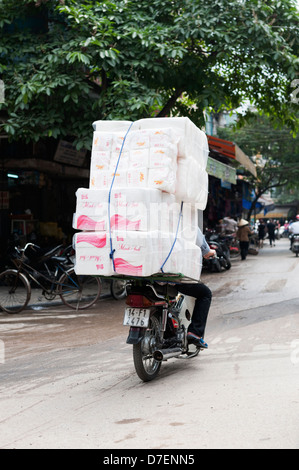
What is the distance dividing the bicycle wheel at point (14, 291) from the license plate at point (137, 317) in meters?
4.75

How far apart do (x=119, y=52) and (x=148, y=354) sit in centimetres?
641

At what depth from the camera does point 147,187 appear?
16.2ft

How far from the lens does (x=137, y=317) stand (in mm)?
5031

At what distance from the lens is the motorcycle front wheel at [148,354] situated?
4.98 meters

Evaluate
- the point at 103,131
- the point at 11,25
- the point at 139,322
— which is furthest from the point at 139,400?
the point at 11,25

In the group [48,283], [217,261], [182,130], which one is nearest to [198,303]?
[182,130]

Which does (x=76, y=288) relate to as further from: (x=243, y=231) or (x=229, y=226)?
(x=229, y=226)

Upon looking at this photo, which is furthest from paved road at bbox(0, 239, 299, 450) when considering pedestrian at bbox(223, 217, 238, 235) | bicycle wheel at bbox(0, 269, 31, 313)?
pedestrian at bbox(223, 217, 238, 235)

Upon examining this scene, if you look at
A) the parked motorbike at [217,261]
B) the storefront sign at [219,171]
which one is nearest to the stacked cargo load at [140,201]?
the storefront sign at [219,171]

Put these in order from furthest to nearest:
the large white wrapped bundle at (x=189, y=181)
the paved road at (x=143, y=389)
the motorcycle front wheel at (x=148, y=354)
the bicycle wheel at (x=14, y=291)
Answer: the bicycle wheel at (x=14, y=291) → the large white wrapped bundle at (x=189, y=181) → the motorcycle front wheel at (x=148, y=354) → the paved road at (x=143, y=389)

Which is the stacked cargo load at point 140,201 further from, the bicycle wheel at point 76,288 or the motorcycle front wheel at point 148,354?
the bicycle wheel at point 76,288

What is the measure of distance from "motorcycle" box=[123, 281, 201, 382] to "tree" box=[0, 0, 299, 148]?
4.92 m

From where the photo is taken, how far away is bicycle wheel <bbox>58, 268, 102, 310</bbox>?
10125 mm

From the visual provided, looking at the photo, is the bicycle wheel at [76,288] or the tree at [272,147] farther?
the tree at [272,147]
